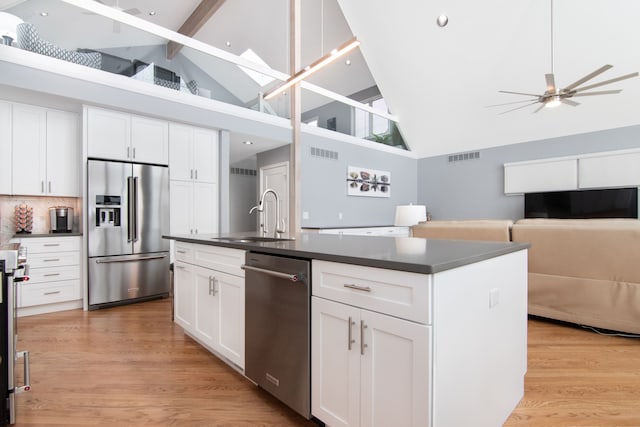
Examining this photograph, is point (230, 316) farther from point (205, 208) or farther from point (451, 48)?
point (451, 48)

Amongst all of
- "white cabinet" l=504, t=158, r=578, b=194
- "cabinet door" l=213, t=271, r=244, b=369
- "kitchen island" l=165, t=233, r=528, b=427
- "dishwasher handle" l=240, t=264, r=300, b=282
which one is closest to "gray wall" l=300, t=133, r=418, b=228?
"white cabinet" l=504, t=158, r=578, b=194

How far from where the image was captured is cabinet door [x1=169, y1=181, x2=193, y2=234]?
438 centimetres

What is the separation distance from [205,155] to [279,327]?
3.72 meters

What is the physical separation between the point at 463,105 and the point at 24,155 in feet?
24.0

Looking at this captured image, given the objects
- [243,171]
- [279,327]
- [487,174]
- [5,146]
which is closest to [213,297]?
[279,327]

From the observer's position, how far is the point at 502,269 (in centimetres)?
154

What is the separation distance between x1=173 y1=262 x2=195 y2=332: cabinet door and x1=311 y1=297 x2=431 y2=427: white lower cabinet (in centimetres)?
143

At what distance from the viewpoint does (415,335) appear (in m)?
1.10

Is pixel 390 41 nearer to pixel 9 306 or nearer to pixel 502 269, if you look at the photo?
pixel 502 269

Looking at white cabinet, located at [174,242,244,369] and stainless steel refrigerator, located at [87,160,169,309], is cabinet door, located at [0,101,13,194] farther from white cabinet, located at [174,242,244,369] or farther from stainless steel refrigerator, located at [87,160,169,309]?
white cabinet, located at [174,242,244,369]

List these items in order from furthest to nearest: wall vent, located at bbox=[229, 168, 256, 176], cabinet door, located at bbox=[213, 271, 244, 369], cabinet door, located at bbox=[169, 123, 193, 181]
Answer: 1. wall vent, located at bbox=[229, 168, 256, 176]
2. cabinet door, located at bbox=[169, 123, 193, 181]
3. cabinet door, located at bbox=[213, 271, 244, 369]

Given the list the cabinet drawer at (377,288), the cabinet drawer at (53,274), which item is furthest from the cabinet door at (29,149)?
the cabinet drawer at (377,288)

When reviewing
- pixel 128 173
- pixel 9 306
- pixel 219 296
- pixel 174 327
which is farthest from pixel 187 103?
pixel 9 306

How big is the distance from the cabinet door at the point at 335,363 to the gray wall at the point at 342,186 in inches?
180
